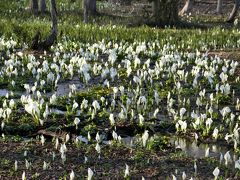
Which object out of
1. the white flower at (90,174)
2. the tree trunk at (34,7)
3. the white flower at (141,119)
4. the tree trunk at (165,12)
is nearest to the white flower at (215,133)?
the white flower at (141,119)

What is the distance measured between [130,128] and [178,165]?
1.73 metres

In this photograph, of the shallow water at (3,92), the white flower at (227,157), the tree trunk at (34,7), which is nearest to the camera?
the white flower at (227,157)

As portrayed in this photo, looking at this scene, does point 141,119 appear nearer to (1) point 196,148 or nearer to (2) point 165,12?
(1) point 196,148

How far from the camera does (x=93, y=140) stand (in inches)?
294

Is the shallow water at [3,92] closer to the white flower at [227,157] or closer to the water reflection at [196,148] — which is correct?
the water reflection at [196,148]

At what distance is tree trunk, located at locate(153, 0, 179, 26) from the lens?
2401 centimetres

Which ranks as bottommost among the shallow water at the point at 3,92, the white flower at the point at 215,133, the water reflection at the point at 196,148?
the shallow water at the point at 3,92

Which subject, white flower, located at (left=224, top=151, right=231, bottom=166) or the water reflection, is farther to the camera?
the water reflection

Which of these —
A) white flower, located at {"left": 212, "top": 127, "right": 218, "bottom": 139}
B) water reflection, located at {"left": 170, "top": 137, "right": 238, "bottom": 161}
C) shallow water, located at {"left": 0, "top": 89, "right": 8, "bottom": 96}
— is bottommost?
shallow water, located at {"left": 0, "top": 89, "right": 8, "bottom": 96}

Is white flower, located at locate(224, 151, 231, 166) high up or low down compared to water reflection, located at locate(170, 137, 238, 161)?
up

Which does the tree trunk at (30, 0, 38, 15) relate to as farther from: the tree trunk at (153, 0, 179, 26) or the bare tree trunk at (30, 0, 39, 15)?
the tree trunk at (153, 0, 179, 26)

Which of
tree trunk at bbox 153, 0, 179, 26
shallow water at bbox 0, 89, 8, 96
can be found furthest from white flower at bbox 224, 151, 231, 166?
tree trunk at bbox 153, 0, 179, 26

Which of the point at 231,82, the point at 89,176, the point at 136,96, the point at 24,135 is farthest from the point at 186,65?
the point at 89,176

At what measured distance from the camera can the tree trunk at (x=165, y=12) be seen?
2401cm
